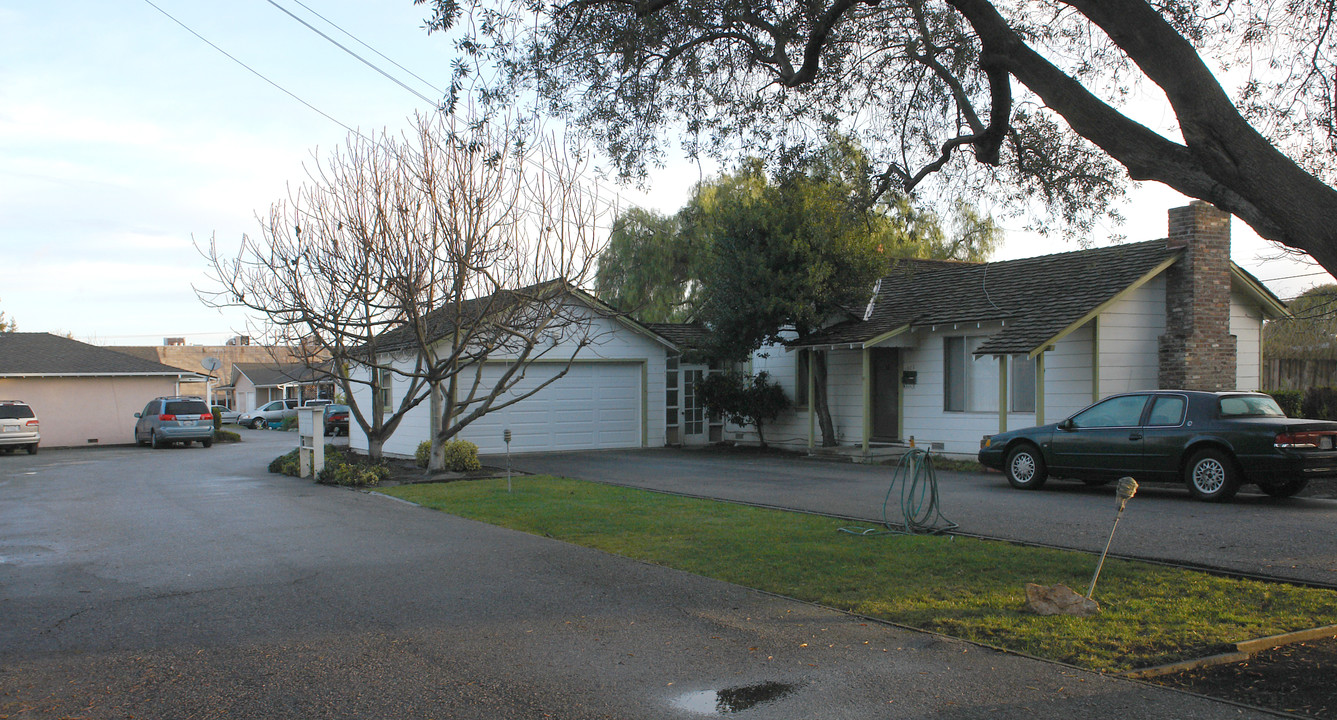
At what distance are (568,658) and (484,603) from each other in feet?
5.65

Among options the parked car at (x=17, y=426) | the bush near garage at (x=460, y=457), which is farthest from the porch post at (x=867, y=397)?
the parked car at (x=17, y=426)

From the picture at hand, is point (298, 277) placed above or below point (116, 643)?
above

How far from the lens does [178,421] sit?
32.4 metres

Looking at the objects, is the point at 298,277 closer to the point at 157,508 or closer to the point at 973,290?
the point at 157,508

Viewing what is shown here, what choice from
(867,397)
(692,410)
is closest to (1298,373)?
(867,397)

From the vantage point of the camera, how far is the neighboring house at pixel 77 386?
3444 centimetres

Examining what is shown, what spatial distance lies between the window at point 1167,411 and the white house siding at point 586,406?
1290cm

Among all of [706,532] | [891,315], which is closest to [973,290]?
[891,315]

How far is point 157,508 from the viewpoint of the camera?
14.3m

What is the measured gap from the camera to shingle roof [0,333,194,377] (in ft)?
113

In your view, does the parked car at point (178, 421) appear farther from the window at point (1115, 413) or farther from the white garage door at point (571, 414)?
the window at point (1115, 413)

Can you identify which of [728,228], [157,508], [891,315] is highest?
[728,228]

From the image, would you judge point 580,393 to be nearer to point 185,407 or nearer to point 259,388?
point 185,407

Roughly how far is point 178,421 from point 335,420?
8.96m
